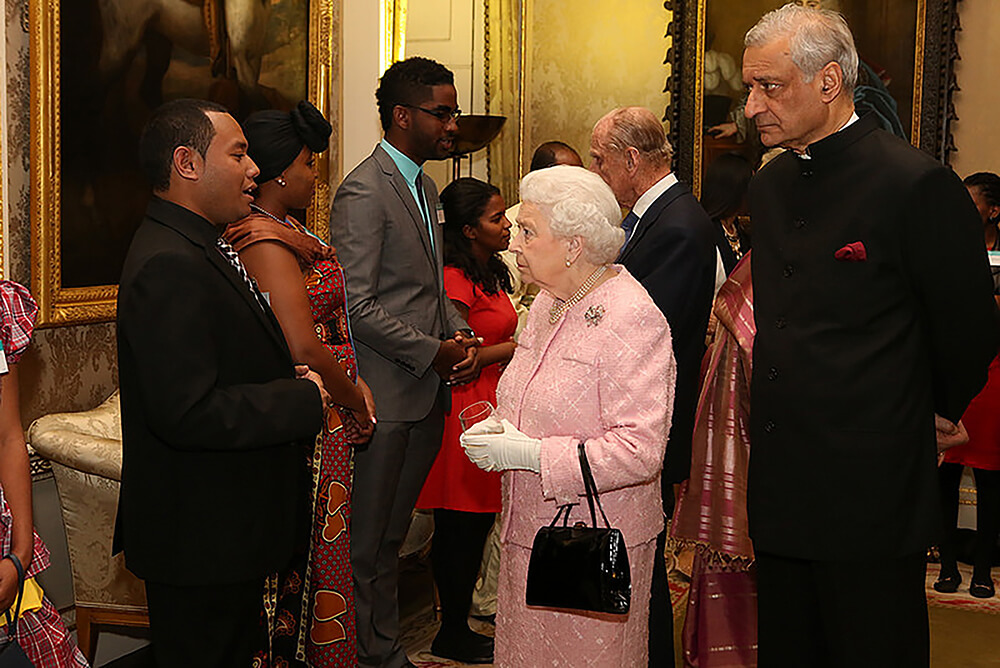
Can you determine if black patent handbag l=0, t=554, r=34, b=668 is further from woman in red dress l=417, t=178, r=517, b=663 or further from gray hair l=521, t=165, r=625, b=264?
woman in red dress l=417, t=178, r=517, b=663

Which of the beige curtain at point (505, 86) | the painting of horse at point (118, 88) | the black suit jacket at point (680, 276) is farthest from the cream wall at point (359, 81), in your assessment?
the black suit jacket at point (680, 276)

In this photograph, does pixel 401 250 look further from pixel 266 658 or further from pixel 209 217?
pixel 266 658

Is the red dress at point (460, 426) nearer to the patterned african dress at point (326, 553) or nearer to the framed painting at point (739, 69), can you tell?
the patterned african dress at point (326, 553)

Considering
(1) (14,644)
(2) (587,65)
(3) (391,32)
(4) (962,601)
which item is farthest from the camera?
(2) (587,65)

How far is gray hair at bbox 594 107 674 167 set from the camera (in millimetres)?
3531

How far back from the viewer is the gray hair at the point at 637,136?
3531mm

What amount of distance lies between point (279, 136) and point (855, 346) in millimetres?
1791

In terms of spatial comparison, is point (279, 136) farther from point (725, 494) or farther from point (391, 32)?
point (391, 32)

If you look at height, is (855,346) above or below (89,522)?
above

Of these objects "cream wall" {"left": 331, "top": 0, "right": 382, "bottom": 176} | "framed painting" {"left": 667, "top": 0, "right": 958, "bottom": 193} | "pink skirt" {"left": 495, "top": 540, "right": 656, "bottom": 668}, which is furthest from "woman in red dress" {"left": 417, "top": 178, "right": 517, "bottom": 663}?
"framed painting" {"left": 667, "top": 0, "right": 958, "bottom": 193}

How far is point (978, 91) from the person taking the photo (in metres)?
6.93

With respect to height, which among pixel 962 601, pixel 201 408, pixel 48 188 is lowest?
pixel 962 601

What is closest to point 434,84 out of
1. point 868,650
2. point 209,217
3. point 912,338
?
point 209,217

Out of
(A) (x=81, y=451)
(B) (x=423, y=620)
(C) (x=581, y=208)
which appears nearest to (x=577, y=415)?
(C) (x=581, y=208)
